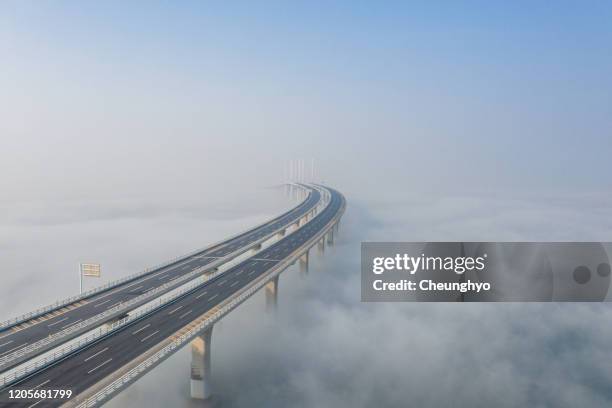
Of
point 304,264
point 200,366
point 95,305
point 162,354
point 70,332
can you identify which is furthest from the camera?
point 304,264

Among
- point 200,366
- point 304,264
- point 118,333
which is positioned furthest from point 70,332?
point 304,264

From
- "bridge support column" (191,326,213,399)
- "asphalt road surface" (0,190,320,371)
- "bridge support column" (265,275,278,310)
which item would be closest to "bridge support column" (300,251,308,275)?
"asphalt road surface" (0,190,320,371)

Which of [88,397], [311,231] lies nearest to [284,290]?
[311,231]

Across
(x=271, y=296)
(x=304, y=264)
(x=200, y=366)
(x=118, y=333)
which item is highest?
(x=118, y=333)

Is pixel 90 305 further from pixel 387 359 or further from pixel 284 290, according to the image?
pixel 284 290

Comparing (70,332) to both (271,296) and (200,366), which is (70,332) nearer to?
(200,366)

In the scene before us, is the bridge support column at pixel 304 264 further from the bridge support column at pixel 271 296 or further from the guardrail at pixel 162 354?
the guardrail at pixel 162 354

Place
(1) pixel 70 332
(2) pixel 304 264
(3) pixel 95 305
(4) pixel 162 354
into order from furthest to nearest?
(2) pixel 304 264, (3) pixel 95 305, (1) pixel 70 332, (4) pixel 162 354

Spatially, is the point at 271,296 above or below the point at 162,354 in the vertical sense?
below
